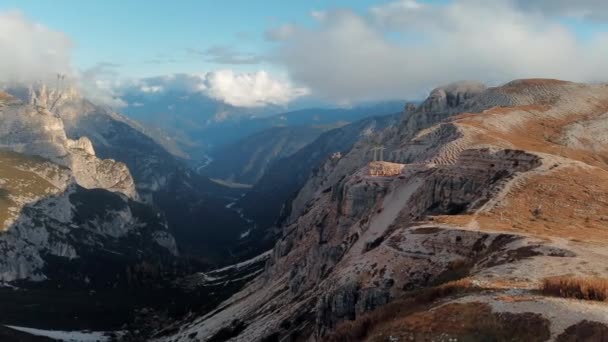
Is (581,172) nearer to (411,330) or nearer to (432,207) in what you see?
(432,207)

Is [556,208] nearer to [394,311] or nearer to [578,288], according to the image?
[578,288]

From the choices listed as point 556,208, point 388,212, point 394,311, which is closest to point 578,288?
point 394,311

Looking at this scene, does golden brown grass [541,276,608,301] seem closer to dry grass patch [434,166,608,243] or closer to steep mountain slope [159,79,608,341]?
steep mountain slope [159,79,608,341]

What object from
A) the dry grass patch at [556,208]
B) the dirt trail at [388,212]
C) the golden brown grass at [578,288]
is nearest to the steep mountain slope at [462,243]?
the dry grass patch at [556,208]

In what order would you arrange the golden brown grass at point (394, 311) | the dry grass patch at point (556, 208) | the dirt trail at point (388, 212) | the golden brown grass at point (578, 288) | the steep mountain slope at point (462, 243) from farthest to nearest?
the dirt trail at point (388, 212)
the dry grass patch at point (556, 208)
the golden brown grass at point (394, 311)
the golden brown grass at point (578, 288)
the steep mountain slope at point (462, 243)

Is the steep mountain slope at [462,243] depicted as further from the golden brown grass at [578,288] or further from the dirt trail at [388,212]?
the golden brown grass at [578,288]

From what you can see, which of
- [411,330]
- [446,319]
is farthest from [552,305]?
[411,330]

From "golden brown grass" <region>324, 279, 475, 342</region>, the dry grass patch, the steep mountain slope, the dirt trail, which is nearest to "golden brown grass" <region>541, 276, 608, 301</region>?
the steep mountain slope
